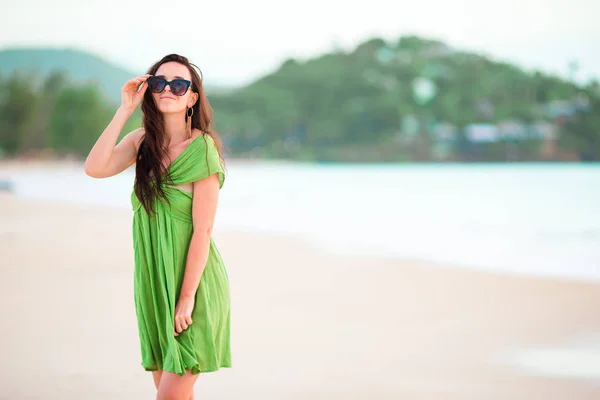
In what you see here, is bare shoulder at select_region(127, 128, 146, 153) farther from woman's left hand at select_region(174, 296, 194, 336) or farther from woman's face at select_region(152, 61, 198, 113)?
woman's left hand at select_region(174, 296, 194, 336)

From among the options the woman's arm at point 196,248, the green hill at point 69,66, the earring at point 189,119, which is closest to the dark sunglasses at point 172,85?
the earring at point 189,119

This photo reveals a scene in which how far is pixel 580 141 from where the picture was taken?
82312mm

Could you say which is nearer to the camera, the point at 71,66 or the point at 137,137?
the point at 137,137

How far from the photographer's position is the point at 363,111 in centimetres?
8800

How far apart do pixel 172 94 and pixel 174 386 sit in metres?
0.89

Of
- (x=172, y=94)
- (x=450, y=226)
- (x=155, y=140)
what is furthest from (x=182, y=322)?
(x=450, y=226)

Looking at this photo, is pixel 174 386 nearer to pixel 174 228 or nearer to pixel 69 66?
pixel 174 228

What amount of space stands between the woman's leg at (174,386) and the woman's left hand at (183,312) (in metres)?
0.14

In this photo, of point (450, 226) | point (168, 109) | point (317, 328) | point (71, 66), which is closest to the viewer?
point (168, 109)

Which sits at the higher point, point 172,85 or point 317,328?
point 172,85

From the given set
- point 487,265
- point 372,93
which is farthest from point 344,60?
point 487,265

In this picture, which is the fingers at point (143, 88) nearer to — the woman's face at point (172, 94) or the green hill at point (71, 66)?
the woman's face at point (172, 94)

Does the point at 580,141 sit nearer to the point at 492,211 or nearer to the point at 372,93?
the point at 372,93

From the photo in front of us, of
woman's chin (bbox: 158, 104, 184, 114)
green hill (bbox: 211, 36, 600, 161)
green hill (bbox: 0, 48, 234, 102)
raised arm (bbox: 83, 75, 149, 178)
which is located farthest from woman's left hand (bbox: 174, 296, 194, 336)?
green hill (bbox: 211, 36, 600, 161)
